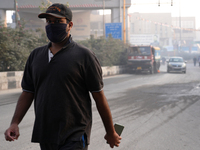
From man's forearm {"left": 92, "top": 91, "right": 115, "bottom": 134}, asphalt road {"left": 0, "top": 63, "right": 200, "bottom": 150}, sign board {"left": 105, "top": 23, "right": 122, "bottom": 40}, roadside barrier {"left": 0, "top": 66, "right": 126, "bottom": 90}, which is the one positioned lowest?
asphalt road {"left": 0, "top": 63, "right": 200, "bottom": 150}

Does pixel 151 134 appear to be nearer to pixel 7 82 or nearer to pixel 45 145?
pixel 45 145

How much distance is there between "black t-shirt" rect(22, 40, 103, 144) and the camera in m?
2.43

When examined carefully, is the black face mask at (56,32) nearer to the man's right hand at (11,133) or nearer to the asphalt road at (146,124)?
the man's right hand at (11,133)

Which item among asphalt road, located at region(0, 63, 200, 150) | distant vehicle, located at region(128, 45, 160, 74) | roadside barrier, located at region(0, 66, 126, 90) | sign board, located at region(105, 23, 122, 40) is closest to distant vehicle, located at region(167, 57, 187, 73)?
distant vehicle, located at region(128, 45, 160, 74)

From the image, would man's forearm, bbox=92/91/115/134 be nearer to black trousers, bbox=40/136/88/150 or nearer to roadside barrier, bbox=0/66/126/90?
black trousers, bbox=40/136/88/150

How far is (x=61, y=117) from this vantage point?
2.43 metres

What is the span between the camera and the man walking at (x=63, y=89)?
7.98ft

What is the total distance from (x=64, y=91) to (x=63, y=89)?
0.02m

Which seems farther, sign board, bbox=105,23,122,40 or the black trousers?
sign board, bbox=105,23,122,40

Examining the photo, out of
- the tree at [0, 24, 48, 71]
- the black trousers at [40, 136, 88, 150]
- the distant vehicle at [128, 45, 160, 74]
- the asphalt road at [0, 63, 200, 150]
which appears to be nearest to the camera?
the black trousers at [40, 136, 88, 150]

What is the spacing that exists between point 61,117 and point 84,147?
317 millimetres

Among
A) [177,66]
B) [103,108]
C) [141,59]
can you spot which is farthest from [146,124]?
[177,66]

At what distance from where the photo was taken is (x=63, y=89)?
2.43 meters

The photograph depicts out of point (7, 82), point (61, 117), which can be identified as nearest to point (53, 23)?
point (61, 117)
